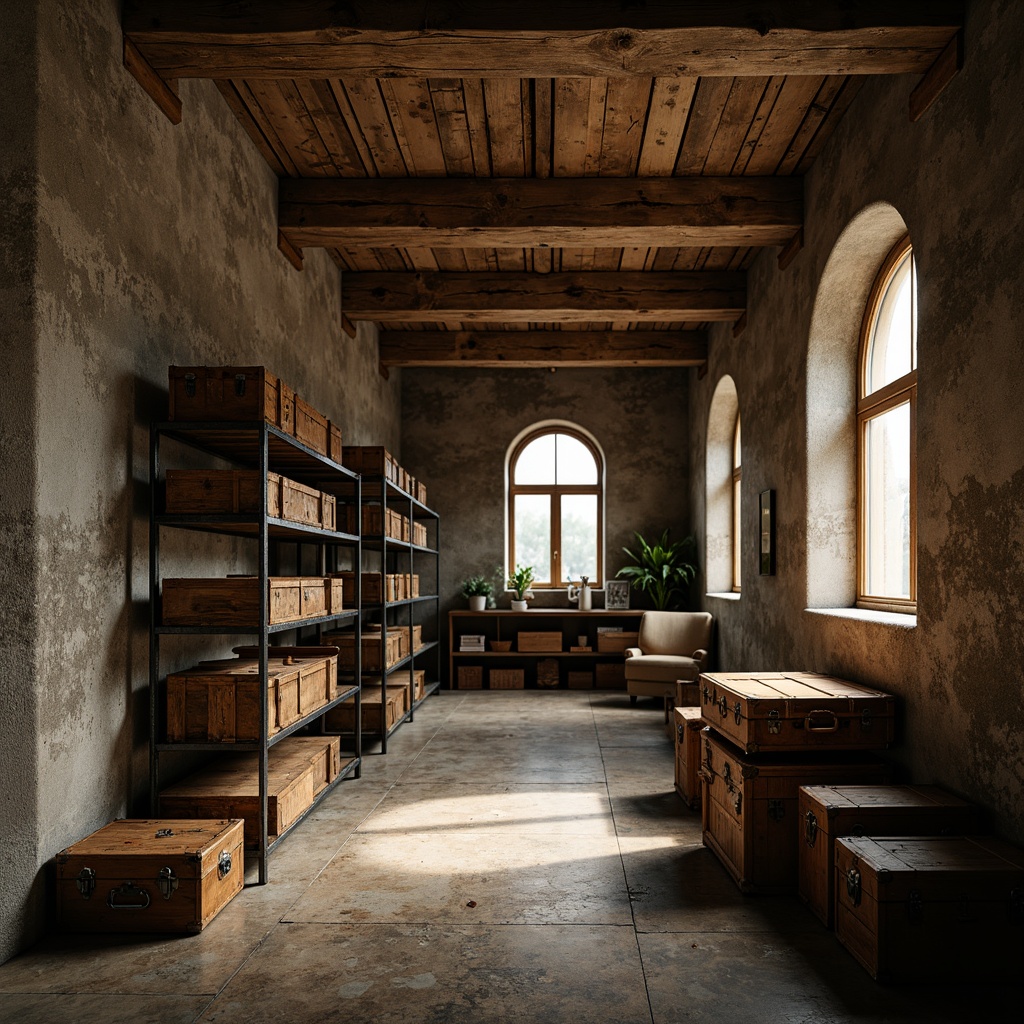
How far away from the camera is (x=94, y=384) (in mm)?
3393

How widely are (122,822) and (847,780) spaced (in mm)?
3016

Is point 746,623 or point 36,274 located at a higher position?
point 36,274

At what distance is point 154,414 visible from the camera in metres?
3.91

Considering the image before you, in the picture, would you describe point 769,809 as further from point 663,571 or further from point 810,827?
point 663,571

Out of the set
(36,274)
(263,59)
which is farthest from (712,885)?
(263,59)

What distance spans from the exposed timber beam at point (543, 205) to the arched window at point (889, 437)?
104 centimetres

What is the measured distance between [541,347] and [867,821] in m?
6.99

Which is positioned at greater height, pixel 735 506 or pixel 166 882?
pixel 735 506

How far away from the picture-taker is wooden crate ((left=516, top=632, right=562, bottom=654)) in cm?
1007

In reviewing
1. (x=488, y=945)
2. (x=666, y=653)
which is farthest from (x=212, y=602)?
(x=666, y=653)

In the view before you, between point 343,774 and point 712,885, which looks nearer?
point 712,885

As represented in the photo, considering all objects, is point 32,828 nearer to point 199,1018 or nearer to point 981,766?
point 199,1018

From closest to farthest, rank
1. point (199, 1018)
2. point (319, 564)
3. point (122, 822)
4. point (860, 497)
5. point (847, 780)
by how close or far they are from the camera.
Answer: point (199, 1018) < point (122, 822) < point (847, 780) < point (860, 497) < point (319, 564)

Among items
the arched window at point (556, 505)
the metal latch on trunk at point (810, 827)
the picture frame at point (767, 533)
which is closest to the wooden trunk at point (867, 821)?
→ the metal latch on trunk at point (810, 827)
